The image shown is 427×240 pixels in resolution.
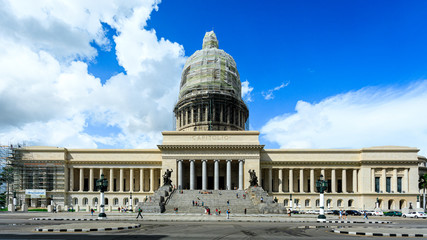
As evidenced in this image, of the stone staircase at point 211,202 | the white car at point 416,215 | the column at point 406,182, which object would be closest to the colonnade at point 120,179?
the stone staircase at point 211,202

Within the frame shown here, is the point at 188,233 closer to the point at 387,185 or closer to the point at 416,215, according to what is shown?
the point at 416,215

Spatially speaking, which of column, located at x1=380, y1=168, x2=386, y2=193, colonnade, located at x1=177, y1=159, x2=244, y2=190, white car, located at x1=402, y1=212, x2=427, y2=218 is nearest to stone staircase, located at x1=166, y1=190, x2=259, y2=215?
colonnade, located at x1=177, y1=159, x2=244, y2=190

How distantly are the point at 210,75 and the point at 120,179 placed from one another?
3682 cm

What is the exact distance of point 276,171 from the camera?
79938mm

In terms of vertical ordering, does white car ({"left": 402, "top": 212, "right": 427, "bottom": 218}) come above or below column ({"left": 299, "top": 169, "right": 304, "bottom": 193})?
below

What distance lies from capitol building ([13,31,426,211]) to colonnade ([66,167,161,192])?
22 cm

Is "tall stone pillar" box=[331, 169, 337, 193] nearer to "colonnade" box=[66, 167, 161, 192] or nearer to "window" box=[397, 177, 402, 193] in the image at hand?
"window" box=[397, 177, 402, 193]

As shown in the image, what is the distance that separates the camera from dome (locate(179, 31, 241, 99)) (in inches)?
3686

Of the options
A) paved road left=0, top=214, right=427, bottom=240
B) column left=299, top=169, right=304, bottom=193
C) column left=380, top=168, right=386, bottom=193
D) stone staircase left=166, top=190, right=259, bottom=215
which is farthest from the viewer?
column left=299, top=169, right=304, bottom=193

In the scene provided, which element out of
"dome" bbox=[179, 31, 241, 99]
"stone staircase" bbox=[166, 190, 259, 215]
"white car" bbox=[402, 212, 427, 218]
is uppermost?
"dome" bbox=[179, 31, 241, 99]

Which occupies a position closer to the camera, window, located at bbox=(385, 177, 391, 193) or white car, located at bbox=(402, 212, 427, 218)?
white car, located at bbox=(402, 212, 427, 218)

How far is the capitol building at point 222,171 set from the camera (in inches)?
2933

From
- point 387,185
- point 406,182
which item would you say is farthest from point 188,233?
point 406,182

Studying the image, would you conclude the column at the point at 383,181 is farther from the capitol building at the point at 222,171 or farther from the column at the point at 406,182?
the column at the point at 406,182
